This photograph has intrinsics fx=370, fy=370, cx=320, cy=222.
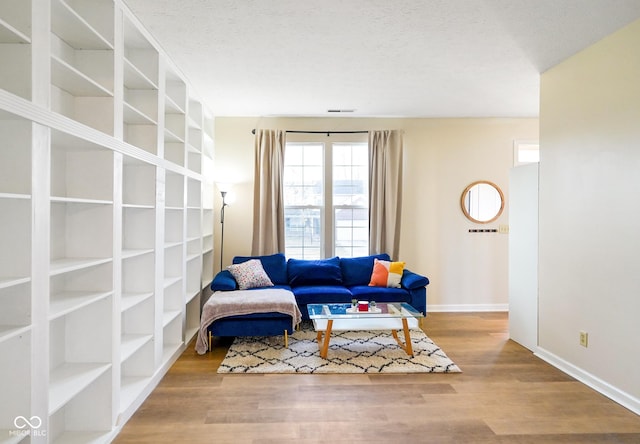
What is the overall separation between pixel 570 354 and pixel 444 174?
2832 millimetres

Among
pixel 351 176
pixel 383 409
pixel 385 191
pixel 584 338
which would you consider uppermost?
pixel 351 176

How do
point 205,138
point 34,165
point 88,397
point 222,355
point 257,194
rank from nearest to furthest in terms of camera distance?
point 34,165 < point 88,397 < point 222,355 < point 205,138 < point 257,194

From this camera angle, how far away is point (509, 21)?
2670mm

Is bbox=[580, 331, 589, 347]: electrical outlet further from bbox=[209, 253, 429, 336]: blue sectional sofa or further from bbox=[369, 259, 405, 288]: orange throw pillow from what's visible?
bbox=[369, 259, 405, 288]: orange throw pillow

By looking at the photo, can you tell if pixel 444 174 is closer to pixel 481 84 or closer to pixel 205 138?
pixel 481 84

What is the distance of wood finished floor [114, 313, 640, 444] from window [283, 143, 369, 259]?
2.28 meters

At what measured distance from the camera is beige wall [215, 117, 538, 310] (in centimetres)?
530

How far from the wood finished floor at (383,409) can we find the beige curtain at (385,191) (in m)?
2.03

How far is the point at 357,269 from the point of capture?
4871mm

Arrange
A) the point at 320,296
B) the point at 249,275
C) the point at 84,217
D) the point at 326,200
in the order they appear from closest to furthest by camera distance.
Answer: the point at 84,217 → the point at 320,296 → the point at 249,275 → the point at 326,200

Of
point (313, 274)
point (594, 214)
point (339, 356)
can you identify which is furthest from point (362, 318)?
point (594, 214)

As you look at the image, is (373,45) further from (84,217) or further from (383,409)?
(383,409)

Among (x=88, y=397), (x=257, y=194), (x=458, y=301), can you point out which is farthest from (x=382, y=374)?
(x=257, y=194)

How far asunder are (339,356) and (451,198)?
2.96 m
